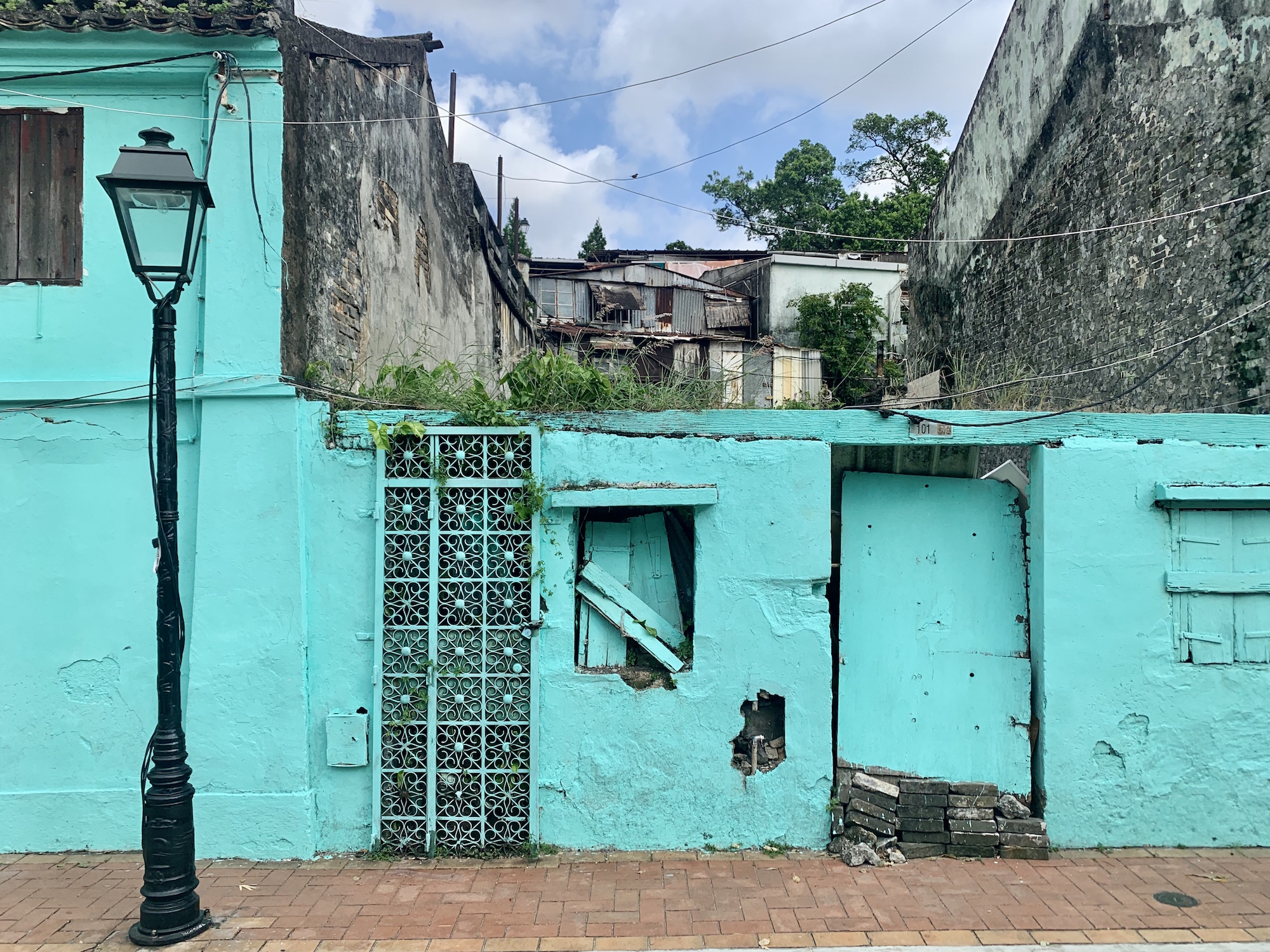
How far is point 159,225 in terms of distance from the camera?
4172 mm

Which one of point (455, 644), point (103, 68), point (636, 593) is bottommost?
point (455, 644)

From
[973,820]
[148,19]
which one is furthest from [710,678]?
[148,19]

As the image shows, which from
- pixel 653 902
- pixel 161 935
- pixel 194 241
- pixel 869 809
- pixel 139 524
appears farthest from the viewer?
pixel 139 524

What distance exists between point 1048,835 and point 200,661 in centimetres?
558

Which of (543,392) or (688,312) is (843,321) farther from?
(543,392)

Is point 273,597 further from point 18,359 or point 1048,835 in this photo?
point 1048,835

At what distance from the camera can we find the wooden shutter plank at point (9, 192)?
17.7ft

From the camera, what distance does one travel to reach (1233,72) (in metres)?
6.99

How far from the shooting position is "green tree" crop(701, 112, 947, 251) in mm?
29891

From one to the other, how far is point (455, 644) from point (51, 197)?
410cm

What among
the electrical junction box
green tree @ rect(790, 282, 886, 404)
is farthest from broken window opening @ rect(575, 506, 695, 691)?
green tree @ rect(790, 282, 886, 404)

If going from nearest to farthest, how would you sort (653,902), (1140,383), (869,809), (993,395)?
(653,902), (869,809), (993,395), (1140,383)

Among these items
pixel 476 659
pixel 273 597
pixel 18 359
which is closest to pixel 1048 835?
pixel 476 659

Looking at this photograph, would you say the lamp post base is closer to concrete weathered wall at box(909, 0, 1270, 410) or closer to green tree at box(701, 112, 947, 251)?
concrete weathered wall at box(909, 0, 1270, 410)
